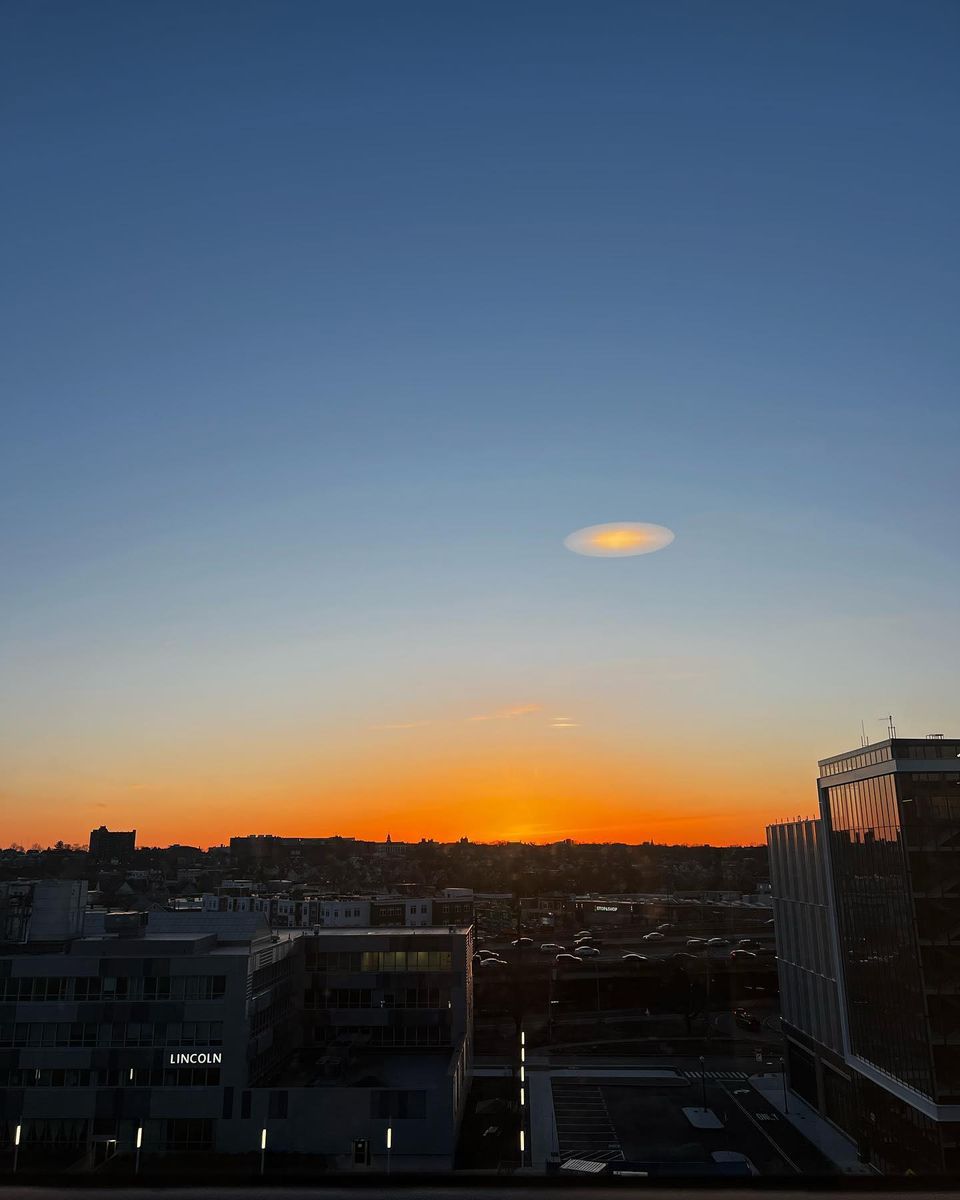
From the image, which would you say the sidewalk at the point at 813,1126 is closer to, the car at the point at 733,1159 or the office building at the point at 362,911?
the car at the point at 733,1159

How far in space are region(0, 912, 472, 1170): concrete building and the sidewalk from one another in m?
26.1

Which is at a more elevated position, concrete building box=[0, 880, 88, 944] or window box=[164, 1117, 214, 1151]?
concrete building box=[0, 880, 88, 944]

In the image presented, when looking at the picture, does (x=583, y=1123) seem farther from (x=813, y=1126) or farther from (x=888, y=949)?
(x=888, y=949)

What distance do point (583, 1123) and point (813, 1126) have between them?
1750 centimetres

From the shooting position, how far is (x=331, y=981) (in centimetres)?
7938

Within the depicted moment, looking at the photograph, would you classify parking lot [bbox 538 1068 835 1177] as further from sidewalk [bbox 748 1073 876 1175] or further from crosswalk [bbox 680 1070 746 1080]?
sidewalk [bbox 748 1073 876 1175]

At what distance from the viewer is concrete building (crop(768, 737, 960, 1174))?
170 feet

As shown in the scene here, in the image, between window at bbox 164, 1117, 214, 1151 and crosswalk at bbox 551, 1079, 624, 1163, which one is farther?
crosswalk at bbox 551, 1079, 624, 1163

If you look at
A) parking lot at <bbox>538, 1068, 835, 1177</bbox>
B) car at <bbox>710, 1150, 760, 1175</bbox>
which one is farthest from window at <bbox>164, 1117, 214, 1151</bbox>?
car at <bbox>710, 1150, 760, 1175</bbox>

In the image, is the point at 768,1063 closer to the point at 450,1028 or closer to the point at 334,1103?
the point at 450,1028

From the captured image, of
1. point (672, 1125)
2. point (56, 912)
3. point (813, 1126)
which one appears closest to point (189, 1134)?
point (56, 912)

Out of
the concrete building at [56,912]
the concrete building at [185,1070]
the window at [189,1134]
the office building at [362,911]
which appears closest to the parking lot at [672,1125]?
the concrete building at [185,1070]

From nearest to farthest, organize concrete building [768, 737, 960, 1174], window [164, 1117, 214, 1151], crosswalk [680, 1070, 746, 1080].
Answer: concrete building [768, 737, 960, 1174] < window [164, 1117, 214, 1151] < crosswalk [680, 1070, 746, 1080]

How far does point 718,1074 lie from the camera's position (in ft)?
291
